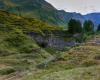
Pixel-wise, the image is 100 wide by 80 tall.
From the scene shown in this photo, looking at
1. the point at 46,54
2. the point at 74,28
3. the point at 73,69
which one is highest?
the point at 73,69

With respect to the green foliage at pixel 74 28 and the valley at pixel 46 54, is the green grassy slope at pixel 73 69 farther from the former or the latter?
the green foliage at pixel 74 28

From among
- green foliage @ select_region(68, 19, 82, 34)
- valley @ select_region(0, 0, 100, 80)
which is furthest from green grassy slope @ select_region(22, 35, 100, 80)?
green foliage @ select_region(68, 19, 82, 34)

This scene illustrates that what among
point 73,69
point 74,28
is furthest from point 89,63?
point 74,28

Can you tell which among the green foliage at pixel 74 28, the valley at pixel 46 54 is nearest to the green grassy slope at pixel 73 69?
the valley at pixel 46 54

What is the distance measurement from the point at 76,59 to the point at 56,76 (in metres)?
11.3

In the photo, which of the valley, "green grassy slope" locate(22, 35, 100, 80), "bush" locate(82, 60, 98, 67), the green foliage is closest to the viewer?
"green grassy slope" locate(22, 35, 100, 80)

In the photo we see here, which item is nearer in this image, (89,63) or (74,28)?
(89,63)

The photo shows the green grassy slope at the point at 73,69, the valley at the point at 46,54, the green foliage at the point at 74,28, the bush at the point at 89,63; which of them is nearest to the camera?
the green grassy slope at the point at 73,69

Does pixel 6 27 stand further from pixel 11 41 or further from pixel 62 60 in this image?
pixel 62 60

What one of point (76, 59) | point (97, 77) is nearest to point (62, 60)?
point (76, 59)

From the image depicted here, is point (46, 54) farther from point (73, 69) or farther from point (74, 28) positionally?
point (74, 28)

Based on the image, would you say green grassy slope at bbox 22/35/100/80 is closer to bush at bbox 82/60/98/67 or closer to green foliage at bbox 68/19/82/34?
bush at bbox 82/60/98/67

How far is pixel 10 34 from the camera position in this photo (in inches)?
4759

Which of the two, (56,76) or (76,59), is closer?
(56,76)
